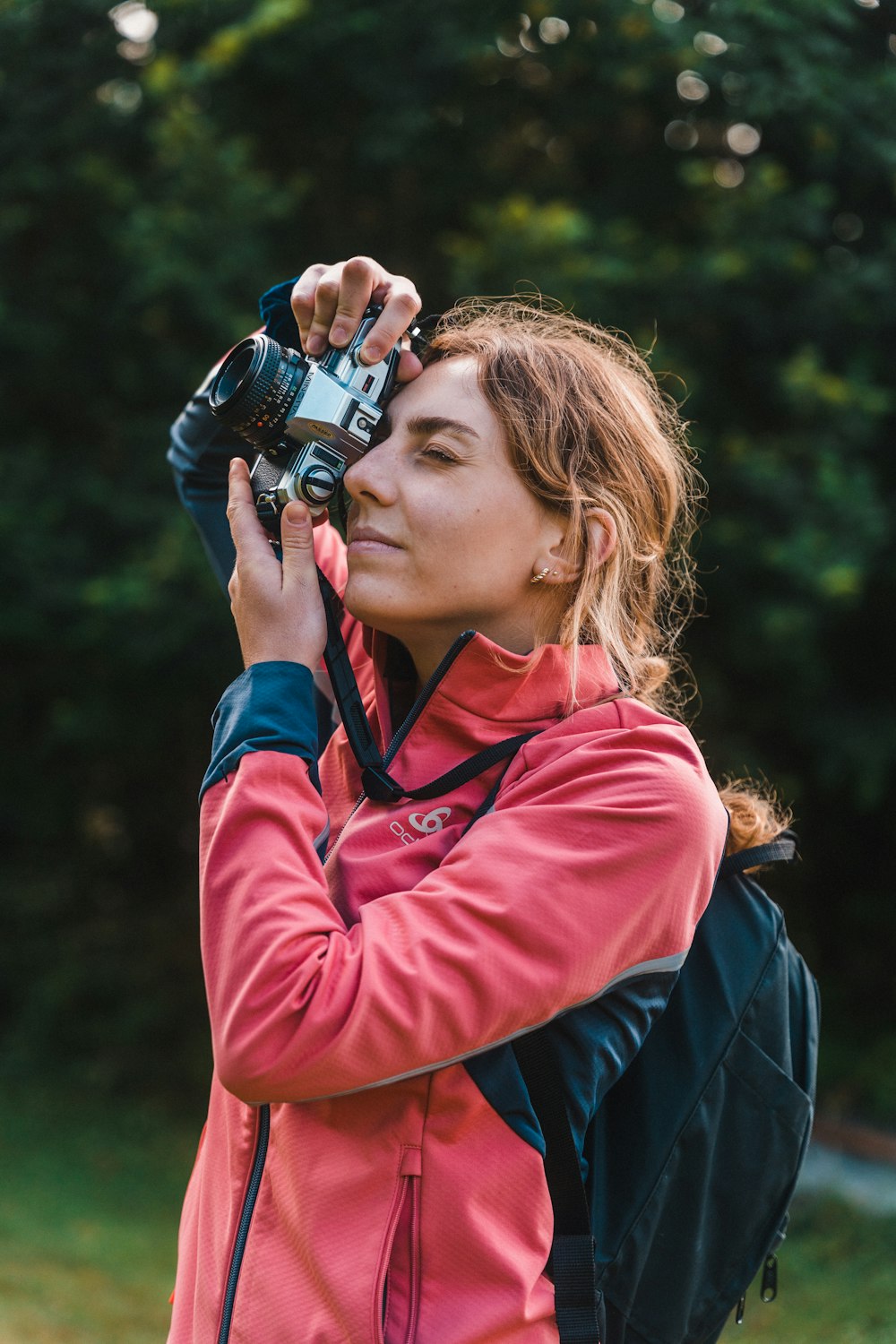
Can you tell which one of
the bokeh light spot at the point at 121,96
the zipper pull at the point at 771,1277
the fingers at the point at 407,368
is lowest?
the zipper pull at the point at 771,1277

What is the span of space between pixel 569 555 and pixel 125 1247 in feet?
14.3

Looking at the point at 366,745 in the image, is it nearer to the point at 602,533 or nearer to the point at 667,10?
the point at 602,533

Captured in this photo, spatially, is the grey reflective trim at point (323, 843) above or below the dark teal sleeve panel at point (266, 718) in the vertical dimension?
below

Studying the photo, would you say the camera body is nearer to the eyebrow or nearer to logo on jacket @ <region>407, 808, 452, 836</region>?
the eyebrow

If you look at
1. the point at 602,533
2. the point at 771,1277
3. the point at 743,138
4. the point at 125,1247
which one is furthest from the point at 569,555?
the point at 125,1247

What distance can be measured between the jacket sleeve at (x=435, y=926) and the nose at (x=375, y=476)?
0.45m

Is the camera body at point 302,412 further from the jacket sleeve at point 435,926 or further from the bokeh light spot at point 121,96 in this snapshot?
the bokeh light spot at point 121,96

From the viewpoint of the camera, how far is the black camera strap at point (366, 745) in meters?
1.62

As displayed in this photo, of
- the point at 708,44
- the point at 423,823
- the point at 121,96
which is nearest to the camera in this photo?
the point at 423,823

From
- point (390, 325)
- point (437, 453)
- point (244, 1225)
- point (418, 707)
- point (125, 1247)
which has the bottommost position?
point (125, 1247)

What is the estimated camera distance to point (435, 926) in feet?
4.61

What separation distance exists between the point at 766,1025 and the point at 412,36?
4209mm

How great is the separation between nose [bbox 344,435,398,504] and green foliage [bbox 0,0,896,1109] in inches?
115

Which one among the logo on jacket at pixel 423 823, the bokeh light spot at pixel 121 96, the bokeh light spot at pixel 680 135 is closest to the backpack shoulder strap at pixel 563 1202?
the logo on jacket at pixel 423 823
